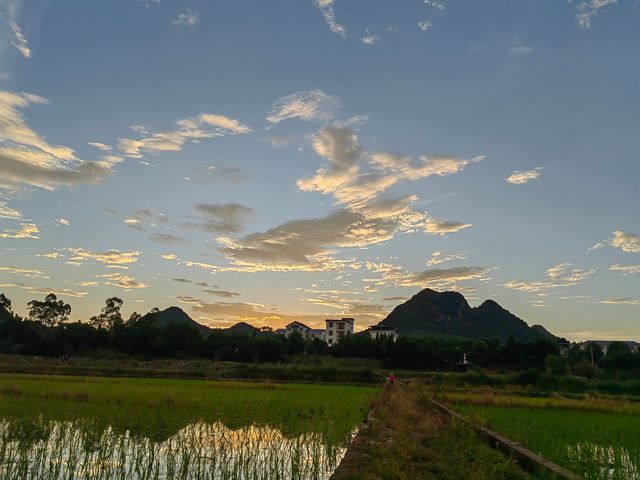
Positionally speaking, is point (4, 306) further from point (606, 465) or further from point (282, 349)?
point (606, 465)

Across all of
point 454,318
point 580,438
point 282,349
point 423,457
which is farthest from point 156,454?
point 454,318

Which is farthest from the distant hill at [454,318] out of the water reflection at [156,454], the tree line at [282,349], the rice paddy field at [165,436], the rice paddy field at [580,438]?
the water reflection at [156,454]

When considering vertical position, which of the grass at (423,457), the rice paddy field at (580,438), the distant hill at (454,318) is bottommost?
the rice paddy field at (580,438)

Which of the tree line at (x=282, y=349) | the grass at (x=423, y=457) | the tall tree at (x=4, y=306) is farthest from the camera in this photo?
the tall tree at (x=4, y=306)

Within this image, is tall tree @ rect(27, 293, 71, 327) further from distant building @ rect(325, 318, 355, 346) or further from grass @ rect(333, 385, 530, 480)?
grass @ rect(333, 385, 530, 480)

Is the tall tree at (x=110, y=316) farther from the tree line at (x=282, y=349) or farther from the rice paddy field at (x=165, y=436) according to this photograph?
the rice paddy field at (x=165, y=436)

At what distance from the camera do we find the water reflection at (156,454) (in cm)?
667

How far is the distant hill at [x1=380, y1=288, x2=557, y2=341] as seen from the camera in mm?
136375

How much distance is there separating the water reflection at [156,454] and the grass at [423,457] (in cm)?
73

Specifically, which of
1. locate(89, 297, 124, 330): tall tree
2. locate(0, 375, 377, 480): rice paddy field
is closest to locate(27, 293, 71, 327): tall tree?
locate(89, 297, 124, 330): tall tree

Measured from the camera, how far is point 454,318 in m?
142

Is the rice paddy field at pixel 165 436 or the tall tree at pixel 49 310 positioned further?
the tall tree at pixel 49 310

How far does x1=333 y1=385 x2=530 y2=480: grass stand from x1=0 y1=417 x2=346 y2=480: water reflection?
28.7 inches

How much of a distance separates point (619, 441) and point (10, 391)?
19.2 m
